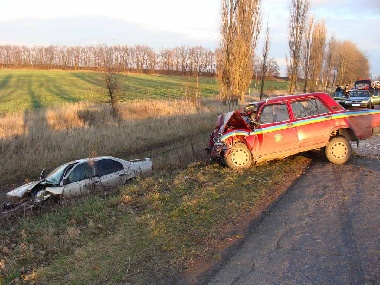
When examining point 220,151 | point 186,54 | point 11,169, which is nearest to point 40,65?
point 186,54

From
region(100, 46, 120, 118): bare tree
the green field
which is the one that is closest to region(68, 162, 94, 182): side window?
region(100, 46, 120, 118): bare tree

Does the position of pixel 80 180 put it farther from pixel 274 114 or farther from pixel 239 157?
pixel 274 114

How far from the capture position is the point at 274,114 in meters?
10.2

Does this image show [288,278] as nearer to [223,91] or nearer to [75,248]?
[75,248]

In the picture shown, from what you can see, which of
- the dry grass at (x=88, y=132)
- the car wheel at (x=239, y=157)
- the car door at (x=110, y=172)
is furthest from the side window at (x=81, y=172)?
the dry grass at (x=88, y=132)

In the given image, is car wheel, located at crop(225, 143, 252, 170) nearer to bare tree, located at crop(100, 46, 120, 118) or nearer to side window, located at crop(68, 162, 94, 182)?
side window, located at crop(68, 162, 94, 182)

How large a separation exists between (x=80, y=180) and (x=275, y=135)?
5564mm

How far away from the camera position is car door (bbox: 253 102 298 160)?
10.1 meters

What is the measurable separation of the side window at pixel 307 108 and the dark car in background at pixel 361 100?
21902mm

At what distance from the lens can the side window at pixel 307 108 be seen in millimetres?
10273

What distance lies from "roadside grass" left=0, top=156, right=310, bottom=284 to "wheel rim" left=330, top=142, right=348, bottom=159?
195 centimetres

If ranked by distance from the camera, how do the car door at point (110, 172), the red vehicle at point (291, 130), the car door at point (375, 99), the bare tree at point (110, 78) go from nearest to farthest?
the red vehicle at point (291, 130), the car door at point (110, 172), the bare tree at point (110, 78), the car door at point (375, 99)

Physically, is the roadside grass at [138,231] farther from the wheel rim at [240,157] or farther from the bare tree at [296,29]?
the bare tree at [296,29]

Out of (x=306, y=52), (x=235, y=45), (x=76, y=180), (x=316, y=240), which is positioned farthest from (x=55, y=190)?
(x=306, y=52)
